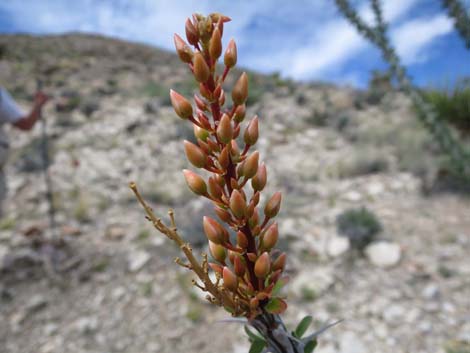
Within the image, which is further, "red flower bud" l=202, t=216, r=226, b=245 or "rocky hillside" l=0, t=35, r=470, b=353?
"rocky hillside" l=0, t=35, r=470, b=353

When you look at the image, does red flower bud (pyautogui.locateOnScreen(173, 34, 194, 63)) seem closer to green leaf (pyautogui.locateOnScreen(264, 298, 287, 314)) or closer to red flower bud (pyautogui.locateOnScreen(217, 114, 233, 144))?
red flower bud (pyautogui.locateOnScreen(217, 114, 233, 144))

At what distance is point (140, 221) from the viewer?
4828mm

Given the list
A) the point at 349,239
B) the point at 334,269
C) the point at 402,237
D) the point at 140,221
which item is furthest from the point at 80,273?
the point at 402,237

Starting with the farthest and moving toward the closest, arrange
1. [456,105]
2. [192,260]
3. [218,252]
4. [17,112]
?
[456,105], [17,112], [218,252], [192,260]

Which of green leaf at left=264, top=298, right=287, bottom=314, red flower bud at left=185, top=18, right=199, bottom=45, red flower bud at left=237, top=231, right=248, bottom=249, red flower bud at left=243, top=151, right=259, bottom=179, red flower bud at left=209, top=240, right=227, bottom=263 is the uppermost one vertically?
red flower bud at left=185, top=18, right=199, bottom=45

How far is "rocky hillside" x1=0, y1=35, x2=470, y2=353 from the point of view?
9.70ft

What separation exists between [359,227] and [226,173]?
11.5 feet

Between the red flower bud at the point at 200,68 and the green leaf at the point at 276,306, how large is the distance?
464 millimetres

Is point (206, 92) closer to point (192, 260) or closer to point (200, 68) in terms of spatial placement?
point (200, 68)

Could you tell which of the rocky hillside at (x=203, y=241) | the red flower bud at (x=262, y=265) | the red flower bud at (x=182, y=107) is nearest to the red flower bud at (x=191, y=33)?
the red flower bud at (x=182, y=107)

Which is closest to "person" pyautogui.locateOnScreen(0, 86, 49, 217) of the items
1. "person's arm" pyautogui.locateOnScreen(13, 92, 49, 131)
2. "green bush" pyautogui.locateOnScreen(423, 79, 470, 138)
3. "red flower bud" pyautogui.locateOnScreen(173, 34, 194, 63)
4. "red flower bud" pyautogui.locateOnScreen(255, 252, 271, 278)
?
"person's arm" pyautogui.locateOnScreen(13, 92, 49, 131)

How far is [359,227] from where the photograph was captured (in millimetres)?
3805

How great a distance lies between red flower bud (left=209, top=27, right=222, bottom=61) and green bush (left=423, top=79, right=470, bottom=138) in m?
7.01

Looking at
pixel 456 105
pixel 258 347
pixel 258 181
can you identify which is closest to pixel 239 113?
pixel 258 181
